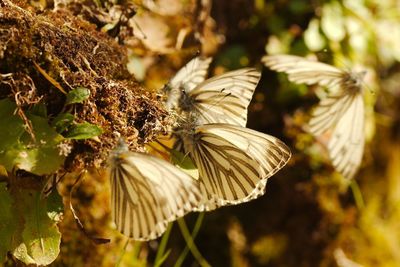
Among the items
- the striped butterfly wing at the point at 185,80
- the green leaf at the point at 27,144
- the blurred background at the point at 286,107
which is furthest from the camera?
the blurred background at the point at 286,107

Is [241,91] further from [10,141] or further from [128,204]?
[10,141]

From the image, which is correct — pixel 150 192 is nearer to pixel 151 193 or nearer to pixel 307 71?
pixel 151 193

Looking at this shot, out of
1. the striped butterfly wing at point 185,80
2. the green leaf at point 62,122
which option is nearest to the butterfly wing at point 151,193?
the green leaf at point 62,122

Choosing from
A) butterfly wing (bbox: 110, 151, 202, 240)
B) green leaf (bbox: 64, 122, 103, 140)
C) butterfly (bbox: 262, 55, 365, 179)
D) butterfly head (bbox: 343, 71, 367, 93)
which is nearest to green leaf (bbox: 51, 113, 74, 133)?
green leaf (bbox: 64, 122, 103, 140)

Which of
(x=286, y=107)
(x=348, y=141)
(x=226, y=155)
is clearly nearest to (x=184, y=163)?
(x=226, y=155)

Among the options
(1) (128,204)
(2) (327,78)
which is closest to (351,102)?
(2) (327,78)

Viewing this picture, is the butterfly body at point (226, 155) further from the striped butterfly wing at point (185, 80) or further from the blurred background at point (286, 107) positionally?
the blurred background at point (286, 107)

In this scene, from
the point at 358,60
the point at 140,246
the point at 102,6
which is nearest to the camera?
the point at 102,6

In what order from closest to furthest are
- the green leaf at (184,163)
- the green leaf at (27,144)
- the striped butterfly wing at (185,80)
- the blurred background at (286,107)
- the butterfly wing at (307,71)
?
the green leaf at (27,144) < the green leaf at (184,163) < the striped butterfly wing at (185,80) < the butterfly wing at (307,71) < the blurred background at (286,107)

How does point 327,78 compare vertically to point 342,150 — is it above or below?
above
